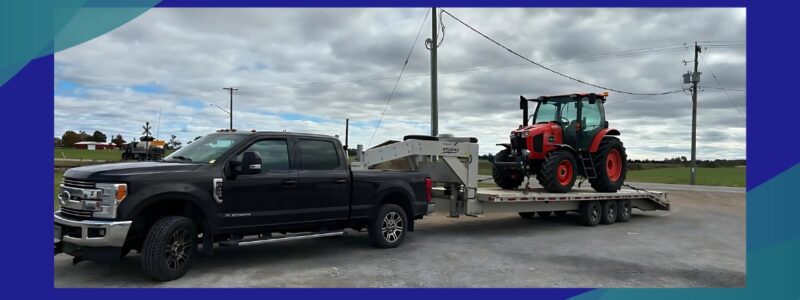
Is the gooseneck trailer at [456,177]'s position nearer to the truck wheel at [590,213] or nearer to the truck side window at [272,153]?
the truck wheel at [590,213]

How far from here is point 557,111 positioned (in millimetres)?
13969

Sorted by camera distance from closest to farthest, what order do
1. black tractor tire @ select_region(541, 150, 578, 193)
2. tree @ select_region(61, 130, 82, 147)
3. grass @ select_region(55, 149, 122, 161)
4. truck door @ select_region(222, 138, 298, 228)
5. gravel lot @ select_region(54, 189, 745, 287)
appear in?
gravel lot @ select_region(54, 189, 745, 287) < truck door @ select_region(222, 138, 298, 228) < black tractor tire @ select_region(541, 150, 578, 193) < grass @ select_region(55, 149, 122, 161) < tree @ select_region(61, 130, 82, 147)

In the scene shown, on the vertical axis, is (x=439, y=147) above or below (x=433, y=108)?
below

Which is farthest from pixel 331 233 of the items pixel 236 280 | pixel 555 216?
pixel 555 216

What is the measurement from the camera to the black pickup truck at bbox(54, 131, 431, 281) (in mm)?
6543

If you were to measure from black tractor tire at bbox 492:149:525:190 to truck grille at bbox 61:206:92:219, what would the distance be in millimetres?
9216

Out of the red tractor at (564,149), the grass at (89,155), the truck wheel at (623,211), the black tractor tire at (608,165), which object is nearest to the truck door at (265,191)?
the red tractor at (564,149)

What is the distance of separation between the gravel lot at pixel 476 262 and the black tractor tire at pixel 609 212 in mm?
953

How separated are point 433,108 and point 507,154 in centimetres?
419

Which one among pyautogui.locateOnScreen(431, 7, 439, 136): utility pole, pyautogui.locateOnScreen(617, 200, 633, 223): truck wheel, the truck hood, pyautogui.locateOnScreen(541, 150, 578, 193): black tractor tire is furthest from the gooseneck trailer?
pyautogui.locateOnScreen(431, 7, 439, 136): utility pole

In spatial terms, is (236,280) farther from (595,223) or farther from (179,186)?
(595,223)

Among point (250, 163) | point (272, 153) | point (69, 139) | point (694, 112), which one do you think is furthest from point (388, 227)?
point (69, 139)

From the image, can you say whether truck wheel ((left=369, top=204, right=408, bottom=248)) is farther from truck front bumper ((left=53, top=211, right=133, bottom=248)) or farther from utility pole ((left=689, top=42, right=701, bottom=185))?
utility pole ((left=689, top=42, right=701, bottom=185))

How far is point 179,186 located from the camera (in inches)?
273
